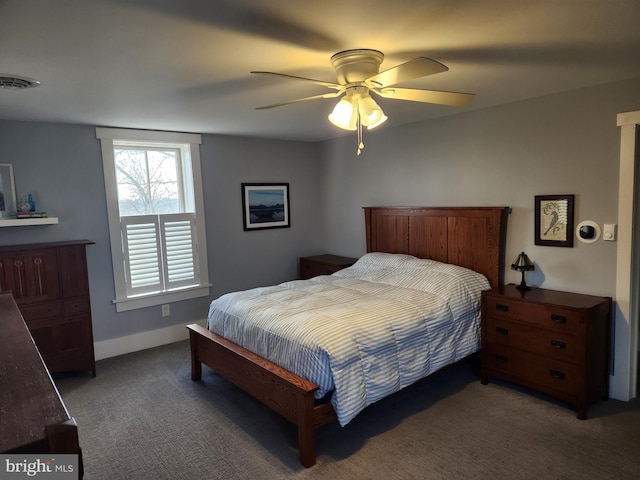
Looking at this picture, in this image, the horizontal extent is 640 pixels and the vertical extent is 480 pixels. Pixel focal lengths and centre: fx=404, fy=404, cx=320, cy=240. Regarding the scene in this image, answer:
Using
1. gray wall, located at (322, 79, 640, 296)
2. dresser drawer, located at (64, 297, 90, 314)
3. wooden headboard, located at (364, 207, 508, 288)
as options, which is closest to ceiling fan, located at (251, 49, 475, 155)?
gray wall, located at (322, 79, 640, 296)

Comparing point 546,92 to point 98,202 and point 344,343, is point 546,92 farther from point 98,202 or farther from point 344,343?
point 98,202

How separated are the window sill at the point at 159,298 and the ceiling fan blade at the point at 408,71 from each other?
3.28m

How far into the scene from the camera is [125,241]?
415 cm

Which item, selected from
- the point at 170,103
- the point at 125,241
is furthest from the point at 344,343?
the point at 125,241

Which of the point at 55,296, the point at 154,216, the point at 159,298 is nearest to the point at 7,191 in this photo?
the point at 55,296

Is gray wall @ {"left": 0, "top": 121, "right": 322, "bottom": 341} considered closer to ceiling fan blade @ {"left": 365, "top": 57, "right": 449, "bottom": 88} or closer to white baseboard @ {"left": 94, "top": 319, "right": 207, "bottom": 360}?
white baseboard @ {"left": 94, "top": 319, "right": 207, "bottom": 360}

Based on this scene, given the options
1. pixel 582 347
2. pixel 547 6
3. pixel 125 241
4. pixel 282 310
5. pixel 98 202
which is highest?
pixel 547 6

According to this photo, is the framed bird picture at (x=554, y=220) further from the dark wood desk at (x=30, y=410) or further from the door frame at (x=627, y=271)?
the dark wood desk at (x=30, y=410)

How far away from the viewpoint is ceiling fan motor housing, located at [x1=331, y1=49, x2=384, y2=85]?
6.63 ft

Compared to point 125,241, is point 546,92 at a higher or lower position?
higher

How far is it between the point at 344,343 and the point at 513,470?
45.7 inches

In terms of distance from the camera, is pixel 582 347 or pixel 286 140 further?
pixel 286 140

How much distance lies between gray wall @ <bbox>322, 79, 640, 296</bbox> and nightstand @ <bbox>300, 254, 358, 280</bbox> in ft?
2.78

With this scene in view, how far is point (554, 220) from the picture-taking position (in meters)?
3.26
